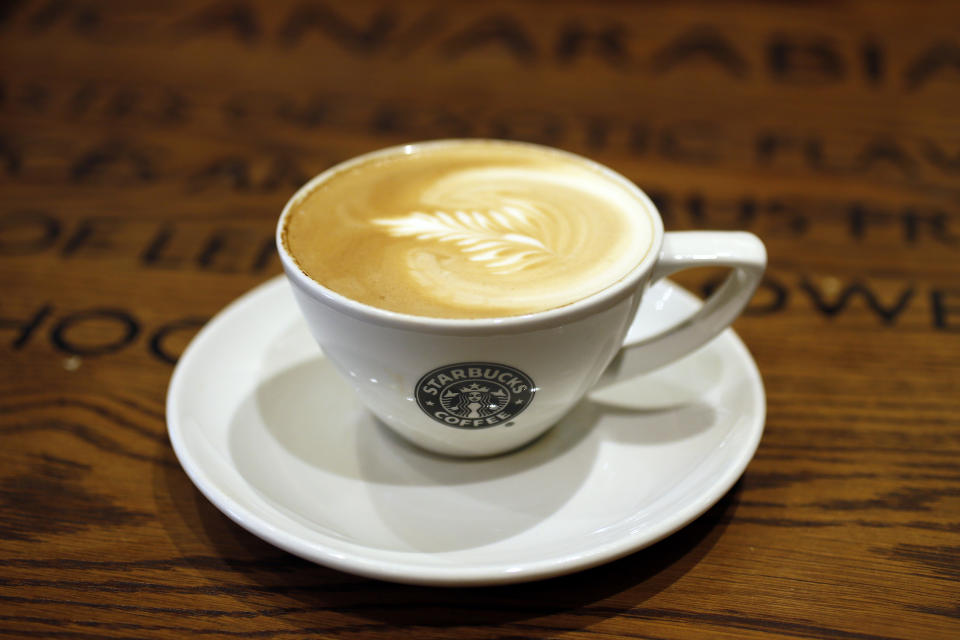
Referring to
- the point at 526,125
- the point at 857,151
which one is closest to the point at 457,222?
the point at 526,125

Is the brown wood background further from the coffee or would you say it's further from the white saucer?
the coffee

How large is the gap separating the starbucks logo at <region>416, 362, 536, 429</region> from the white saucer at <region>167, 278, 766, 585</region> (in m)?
0.08

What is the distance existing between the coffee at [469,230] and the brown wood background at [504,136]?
0.24 meters

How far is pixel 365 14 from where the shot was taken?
2023mm

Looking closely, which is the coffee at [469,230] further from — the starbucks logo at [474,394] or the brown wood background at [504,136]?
the brown wood background at [504,136]

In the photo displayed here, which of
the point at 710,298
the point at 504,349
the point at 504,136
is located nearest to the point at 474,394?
the point at 504,349

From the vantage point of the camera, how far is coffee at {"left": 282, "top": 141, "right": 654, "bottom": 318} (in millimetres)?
698

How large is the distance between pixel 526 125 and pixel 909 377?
857mm

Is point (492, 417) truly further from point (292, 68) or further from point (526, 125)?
point (292, 68)

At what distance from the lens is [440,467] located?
808 mm

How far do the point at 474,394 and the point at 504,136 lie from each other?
0.93m

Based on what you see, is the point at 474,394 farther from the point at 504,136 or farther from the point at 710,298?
the point at 504,136

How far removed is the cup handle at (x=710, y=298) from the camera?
76 cm

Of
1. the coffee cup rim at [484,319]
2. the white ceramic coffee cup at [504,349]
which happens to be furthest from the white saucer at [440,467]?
the coffee cup rim at [484,319]
